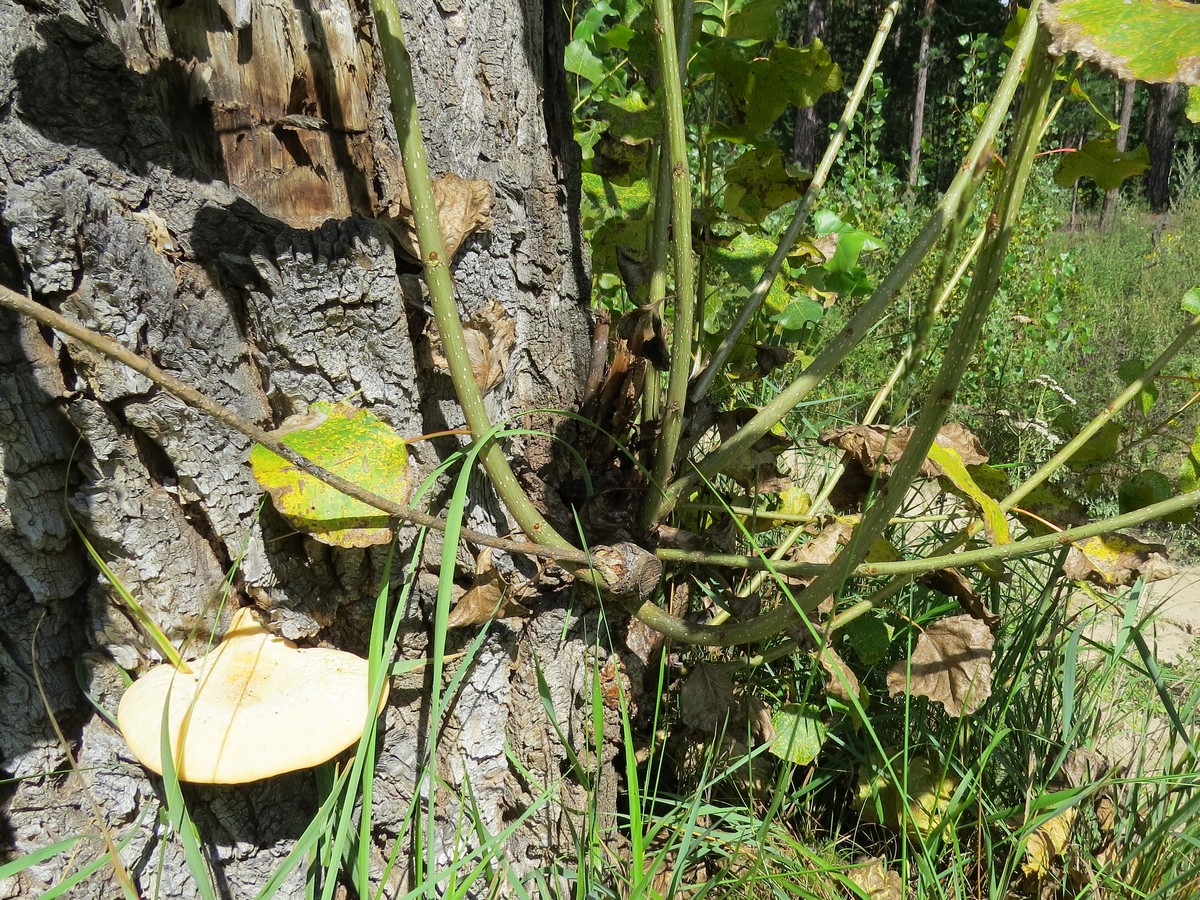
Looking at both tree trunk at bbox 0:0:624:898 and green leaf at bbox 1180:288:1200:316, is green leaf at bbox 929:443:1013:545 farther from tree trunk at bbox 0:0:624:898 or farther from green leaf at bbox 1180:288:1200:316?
tree trunk at bbox 0:0:624:898

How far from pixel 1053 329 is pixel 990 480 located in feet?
8.86

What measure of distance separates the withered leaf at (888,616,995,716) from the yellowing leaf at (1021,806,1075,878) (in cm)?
30

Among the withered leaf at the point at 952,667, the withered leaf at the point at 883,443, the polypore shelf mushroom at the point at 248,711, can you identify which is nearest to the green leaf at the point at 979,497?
the withered leaf at the point at 883,443

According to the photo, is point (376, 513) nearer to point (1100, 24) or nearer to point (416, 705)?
point (416, 705)

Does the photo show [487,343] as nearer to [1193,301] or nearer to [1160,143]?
[1193,301]

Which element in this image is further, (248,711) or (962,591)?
(962,591)

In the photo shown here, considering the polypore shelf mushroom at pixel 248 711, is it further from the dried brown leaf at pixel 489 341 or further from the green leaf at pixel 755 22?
the green leaf at pixel 755 22

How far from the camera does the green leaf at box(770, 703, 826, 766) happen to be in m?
1.31

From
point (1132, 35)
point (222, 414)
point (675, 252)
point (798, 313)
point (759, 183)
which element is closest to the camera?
point (1132, 35)

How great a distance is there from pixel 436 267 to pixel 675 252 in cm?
31

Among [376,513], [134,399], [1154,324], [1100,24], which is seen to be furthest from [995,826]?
[1154,324]

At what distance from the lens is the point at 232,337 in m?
1.00

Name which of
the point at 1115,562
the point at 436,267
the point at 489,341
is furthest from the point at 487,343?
the point at 1115,562

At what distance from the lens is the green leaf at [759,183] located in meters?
1.33
